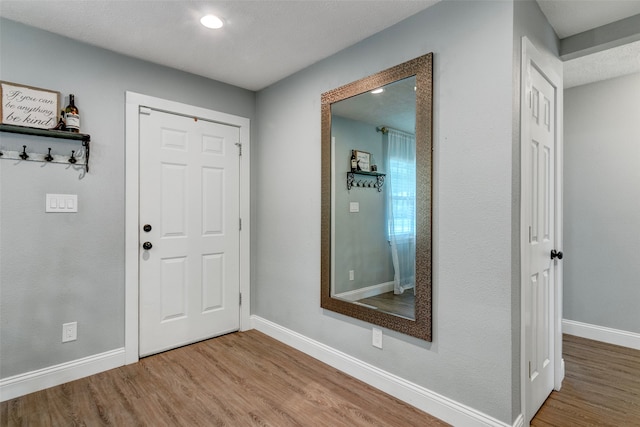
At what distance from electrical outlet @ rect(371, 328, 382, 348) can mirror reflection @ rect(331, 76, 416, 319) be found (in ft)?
0.52

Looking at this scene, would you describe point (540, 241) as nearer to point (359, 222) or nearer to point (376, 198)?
point (376, 198)

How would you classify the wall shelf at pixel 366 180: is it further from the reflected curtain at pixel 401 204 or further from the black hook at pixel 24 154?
the black hook at pixel 24 154

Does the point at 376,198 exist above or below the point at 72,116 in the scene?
below

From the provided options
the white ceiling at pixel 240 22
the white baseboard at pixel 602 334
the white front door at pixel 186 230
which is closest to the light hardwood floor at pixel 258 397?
the white baseboard at pixel 602 334

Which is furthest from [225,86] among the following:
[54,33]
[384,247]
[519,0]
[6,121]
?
[519,0]

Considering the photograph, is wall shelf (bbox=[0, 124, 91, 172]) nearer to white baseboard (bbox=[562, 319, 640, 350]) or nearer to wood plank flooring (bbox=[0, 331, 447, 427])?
wood plank flooring (bbox=[0, 331, 447, 427])

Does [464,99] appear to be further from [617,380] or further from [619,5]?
[617,380]

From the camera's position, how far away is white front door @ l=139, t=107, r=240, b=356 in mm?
2729

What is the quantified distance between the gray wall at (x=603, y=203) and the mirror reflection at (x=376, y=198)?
2.24 metres

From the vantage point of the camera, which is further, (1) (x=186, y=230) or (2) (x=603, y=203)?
(2) (x=603, y=203)

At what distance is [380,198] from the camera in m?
2.31

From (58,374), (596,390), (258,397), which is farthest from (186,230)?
(596,390)

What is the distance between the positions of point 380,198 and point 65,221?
2229 mm

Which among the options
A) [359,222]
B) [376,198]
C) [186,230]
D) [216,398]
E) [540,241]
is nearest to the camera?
[540,241]
